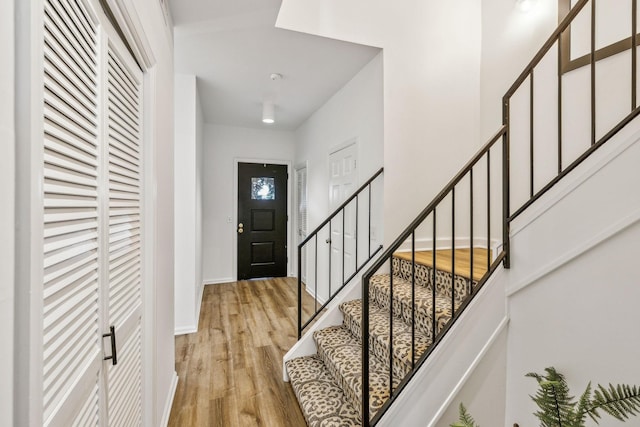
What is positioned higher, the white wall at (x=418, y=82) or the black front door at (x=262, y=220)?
the white wall at (x=418, y=82)

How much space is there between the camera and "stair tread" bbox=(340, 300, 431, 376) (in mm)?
1733

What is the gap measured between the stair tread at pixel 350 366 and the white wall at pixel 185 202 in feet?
5.10

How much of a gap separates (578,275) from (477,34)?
2633 mm

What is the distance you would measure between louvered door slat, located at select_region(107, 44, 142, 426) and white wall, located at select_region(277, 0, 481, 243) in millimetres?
1701

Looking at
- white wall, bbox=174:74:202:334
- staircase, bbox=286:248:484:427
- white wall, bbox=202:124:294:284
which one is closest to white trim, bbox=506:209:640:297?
staircase, bbox=286:248:484:427

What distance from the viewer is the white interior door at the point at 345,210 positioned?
3324 mm

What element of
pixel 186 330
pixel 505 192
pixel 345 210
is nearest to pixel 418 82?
pixel 345 210

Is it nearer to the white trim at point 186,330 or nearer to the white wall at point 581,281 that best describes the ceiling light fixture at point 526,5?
the white wall at point 581,281

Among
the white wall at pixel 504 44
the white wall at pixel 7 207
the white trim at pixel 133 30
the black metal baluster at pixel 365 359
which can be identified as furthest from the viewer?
the white wall at pixel 504 44

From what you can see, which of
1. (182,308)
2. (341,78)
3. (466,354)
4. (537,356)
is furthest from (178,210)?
(537,356)

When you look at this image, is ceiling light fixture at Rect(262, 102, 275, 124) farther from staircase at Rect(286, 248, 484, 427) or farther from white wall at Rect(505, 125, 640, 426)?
white wall at Rect(505, 125, 640, 426)

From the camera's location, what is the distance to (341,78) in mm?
Answer: 3293

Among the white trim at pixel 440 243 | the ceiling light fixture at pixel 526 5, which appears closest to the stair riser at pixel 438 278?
the white trim at pixel 440 243

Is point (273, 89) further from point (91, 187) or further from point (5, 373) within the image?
point (5, 373)
